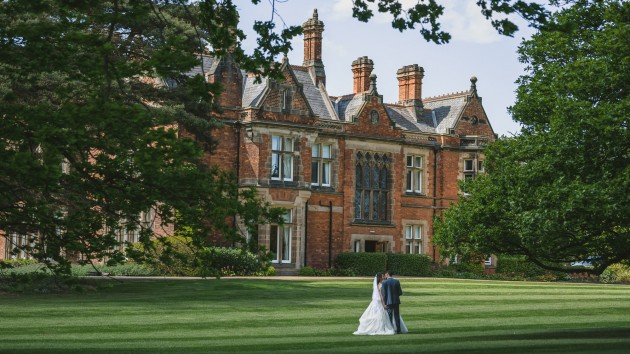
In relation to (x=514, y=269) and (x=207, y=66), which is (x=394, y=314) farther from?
(x=514, y=269)

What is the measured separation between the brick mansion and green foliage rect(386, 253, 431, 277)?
4.42 feet

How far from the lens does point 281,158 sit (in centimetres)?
4253

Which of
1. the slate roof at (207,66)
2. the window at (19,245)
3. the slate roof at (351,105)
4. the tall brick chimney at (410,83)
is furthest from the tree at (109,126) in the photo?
the tall brick chimney at (410,83)

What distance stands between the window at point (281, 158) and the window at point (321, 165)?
2221 mm

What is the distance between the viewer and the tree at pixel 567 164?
1853 centimetres

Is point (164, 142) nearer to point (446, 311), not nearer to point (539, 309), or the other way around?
point (446, 311)

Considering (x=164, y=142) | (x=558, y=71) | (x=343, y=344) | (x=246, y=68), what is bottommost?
(x=343, y=344)

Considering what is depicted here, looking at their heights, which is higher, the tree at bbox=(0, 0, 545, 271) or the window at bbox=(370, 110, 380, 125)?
the window at bbox=(370, 110, 380, 125)

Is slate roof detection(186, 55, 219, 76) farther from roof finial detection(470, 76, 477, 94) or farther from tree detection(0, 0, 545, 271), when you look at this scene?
tree detection(0, 0, 545, 271)

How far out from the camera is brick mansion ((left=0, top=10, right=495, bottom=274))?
41.8 meters

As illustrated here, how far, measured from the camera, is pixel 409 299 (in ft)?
91.3

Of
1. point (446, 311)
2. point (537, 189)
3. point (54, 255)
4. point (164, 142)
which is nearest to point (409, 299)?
point (446, 311)

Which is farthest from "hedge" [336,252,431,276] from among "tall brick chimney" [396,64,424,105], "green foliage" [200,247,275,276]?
"tall brick chimney" [396,64,424,105]

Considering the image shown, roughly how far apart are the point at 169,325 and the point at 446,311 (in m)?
7.40
